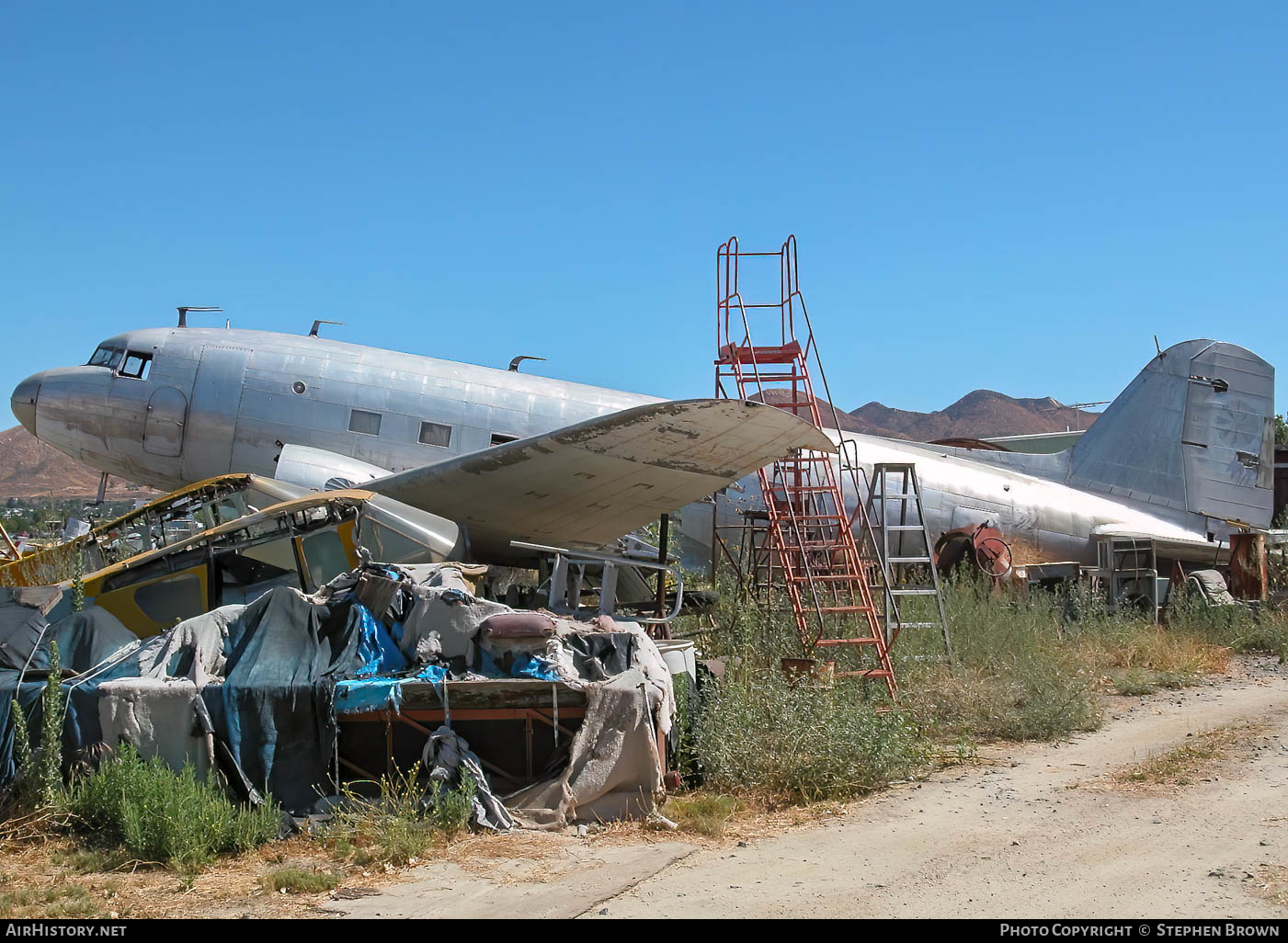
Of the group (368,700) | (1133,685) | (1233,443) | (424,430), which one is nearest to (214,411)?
(424,430)

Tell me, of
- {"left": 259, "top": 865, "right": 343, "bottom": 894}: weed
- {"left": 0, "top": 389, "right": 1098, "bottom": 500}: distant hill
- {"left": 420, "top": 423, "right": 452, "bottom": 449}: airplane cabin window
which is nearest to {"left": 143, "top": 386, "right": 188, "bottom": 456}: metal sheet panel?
{"left": 420, "top": 423, "right": 452, "bottom": 449}: airplane cabin window

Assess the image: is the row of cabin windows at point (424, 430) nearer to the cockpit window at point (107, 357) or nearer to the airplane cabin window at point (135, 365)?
the airplane cabin window at point (135, 365)

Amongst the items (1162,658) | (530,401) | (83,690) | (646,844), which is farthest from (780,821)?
(530,401)

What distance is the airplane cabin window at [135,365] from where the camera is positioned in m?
15.2

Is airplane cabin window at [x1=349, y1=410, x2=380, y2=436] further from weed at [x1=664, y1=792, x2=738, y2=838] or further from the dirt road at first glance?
the dirt road

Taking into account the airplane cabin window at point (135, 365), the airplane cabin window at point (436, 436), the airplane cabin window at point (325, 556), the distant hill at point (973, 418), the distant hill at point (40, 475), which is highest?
the distant hill at point (973, 418)

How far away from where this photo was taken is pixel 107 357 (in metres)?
15.5

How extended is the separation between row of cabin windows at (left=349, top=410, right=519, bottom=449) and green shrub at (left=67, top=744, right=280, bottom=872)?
872 cm

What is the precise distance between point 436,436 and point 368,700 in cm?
852

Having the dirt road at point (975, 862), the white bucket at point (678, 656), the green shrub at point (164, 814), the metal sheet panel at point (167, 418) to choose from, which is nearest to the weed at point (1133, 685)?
the dirt road at point (975, 862)

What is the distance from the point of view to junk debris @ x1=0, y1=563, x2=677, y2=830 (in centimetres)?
630

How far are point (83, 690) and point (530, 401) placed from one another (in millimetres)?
9170

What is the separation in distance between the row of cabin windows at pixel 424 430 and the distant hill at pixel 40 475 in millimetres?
84143

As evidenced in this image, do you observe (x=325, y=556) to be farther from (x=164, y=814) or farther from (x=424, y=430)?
(x=424, y=430)
